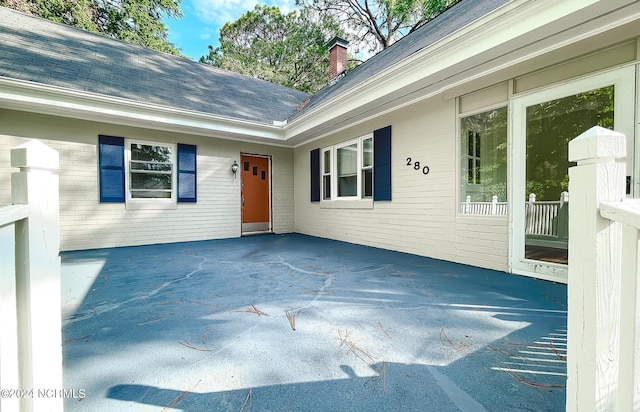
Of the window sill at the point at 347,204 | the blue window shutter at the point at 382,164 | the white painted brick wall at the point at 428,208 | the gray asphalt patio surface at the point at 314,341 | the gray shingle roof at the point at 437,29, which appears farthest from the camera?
the window sill at the point at 347,204

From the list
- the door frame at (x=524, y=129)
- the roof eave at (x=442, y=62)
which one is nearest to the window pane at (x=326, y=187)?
the roof eave at (x=442, y=62)

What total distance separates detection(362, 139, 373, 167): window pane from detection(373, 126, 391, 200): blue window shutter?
0.24 meters

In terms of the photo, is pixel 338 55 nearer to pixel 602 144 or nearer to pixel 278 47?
pixel 602 144

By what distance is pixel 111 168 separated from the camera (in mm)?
5551

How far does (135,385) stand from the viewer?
1.45 metres

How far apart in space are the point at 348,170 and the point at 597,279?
220 inches

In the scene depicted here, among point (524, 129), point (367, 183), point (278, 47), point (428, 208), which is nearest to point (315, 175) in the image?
point (367, 183)

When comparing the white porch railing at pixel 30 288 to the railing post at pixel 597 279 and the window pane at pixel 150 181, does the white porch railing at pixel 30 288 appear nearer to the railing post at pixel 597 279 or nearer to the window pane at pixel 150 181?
the railing post at pixel 597 279

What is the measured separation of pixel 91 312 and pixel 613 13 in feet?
17.7

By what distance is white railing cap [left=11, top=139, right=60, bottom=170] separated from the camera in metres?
0.86

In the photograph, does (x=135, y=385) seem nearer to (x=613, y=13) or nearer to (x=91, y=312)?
(x=91, y=312)

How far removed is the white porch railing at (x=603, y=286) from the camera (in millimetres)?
788

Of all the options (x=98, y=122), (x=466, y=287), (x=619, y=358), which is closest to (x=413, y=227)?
(x=466, y=287)

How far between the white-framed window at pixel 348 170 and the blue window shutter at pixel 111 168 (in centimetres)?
447
